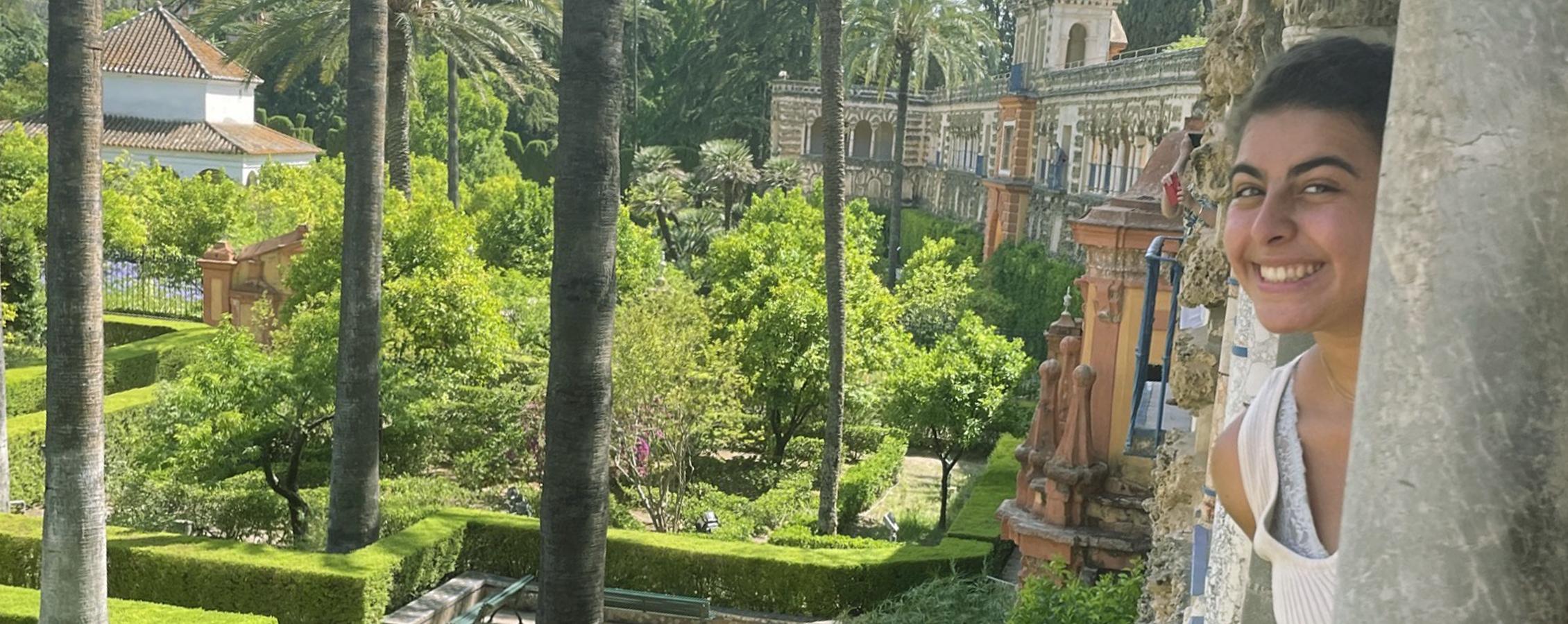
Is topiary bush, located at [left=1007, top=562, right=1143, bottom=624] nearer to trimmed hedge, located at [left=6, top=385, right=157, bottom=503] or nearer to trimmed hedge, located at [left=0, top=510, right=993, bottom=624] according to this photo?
trimmed hedge, located at [left=0, top=510, right=993, bottom=624]

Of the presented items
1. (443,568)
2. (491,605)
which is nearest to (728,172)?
(443,568)

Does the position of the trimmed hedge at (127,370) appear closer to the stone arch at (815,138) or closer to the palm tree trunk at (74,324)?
the palm tree trunk at (74,324)

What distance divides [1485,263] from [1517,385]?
5.2 inches

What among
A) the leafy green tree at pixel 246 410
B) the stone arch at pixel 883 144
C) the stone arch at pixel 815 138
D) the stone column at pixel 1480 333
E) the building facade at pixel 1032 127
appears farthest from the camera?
the stone arch at pixel 883 144

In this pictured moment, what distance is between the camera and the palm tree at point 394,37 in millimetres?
21844

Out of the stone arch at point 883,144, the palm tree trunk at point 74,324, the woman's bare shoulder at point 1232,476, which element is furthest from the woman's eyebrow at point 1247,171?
the stone arch at point 883,144

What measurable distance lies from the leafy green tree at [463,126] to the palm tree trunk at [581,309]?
45.0 m

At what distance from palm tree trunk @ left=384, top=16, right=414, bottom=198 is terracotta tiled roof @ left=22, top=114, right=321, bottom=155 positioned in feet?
73.5

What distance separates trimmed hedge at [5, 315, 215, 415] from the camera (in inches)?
840

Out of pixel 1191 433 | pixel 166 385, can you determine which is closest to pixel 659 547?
pixel 166 385

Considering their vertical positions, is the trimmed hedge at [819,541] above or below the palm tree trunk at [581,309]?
below

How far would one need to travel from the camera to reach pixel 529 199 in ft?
117

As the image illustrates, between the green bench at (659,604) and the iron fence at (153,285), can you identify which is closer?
the green bench at (659,604)

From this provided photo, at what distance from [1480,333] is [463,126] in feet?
180
